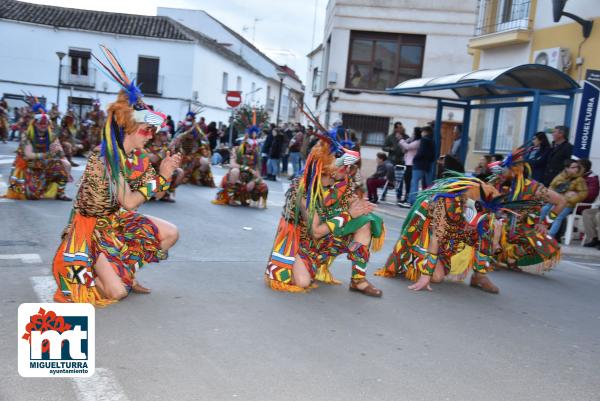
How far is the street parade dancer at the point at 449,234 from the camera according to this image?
19.0 ft

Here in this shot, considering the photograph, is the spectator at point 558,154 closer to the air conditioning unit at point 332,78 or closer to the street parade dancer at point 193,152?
the street parade dancer at point 193,152

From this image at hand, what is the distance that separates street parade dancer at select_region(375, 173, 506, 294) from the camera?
580 cm

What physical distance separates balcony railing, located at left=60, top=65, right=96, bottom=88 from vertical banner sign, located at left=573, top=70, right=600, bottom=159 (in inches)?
1262

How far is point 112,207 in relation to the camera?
4.51 m

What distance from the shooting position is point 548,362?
13.6ft

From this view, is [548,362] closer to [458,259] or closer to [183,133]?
[458,259]

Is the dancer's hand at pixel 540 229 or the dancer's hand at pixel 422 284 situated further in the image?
the dancer's hand at pixel 540 229

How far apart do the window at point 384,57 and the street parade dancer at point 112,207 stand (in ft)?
63.2

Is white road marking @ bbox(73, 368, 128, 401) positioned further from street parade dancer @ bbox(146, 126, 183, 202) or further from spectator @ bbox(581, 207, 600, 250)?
spectator @ bbox(581, 207, 600, 250)

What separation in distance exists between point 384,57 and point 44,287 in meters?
19.8

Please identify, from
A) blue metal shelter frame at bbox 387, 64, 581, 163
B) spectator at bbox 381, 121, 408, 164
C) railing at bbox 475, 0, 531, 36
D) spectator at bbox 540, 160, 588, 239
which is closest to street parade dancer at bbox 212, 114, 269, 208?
blue metal shelter frame at bbox 387, 64, 581, 163

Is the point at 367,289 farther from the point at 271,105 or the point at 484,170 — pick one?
the point at 271,105

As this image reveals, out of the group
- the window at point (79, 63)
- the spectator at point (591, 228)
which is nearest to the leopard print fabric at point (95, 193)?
the spectator at point (591, 228)

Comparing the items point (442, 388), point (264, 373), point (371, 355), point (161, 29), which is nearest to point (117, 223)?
point (264, 373)
